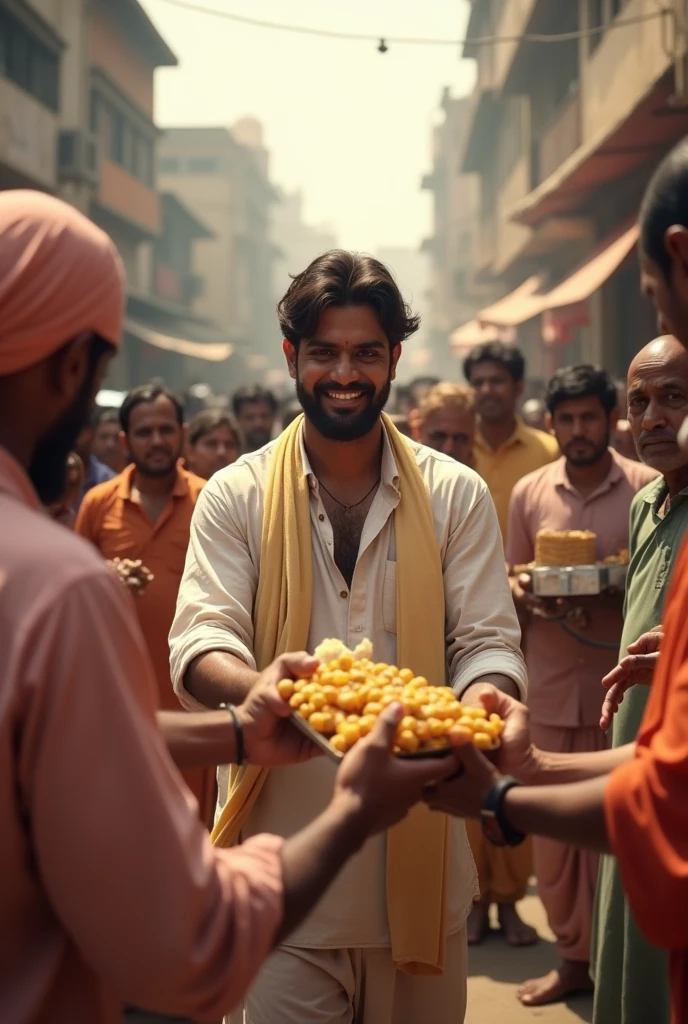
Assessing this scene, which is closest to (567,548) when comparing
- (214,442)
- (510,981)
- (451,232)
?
(510,981)

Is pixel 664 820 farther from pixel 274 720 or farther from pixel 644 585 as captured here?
pixel 644 585

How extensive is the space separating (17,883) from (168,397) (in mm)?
5522

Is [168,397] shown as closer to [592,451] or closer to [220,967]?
[592,451]

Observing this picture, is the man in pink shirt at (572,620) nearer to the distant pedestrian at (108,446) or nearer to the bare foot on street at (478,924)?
the bare foot on street at (478,924)

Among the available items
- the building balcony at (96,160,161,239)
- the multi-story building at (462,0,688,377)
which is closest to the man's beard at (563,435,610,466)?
the multi-story building at (462,0,688,377)

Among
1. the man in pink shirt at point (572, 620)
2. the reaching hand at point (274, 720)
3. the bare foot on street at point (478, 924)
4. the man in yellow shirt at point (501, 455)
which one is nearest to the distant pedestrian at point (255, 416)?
the man in yellow shirt at point (501, 455)

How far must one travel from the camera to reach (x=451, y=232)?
62438 mm

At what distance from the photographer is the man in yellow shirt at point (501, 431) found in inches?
288

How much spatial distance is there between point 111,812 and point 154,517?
190 inches

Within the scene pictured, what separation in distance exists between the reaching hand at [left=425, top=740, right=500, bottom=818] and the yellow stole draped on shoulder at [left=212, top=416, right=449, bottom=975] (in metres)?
0.71

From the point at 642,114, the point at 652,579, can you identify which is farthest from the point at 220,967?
the point at 642,114

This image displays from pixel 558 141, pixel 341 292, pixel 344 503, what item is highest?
pixel 558 141

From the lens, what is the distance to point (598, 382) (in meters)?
6.14

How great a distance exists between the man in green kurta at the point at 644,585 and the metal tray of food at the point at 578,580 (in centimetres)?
79
